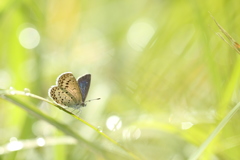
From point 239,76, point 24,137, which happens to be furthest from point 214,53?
point 24,137

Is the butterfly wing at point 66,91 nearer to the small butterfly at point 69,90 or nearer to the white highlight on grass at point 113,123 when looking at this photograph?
the small butterfly at point 69,90

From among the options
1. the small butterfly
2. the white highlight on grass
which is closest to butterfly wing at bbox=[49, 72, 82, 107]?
the small butterfly

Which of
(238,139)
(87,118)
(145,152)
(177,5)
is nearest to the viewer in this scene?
(238,139)

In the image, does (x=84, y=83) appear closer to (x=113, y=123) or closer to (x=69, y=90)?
(x=69, y=90)

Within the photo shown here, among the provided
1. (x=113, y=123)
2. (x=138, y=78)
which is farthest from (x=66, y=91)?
(x=138, y=78)

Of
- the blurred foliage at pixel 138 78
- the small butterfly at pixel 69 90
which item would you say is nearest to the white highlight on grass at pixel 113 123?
the blurred foliage at pixel 138 78

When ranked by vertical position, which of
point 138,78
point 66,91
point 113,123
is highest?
point 138,78

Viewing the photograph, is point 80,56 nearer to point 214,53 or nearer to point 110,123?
point 110,123
